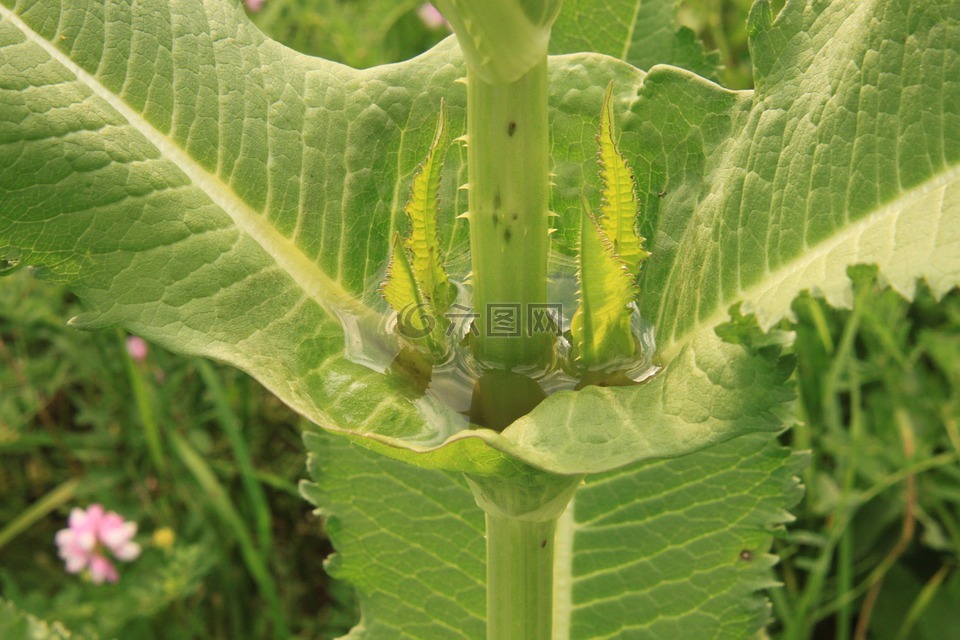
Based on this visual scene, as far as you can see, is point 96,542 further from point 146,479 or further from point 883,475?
point 883,475

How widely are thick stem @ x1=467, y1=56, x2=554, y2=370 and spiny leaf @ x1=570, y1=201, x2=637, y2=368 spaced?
1.2 inches

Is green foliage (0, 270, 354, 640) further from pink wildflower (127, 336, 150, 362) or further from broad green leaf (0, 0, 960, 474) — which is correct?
broad green leaf (0, 0, 960, 474)

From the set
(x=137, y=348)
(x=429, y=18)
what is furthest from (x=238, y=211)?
(x=429, y=18)

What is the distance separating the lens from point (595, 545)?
1.17 m

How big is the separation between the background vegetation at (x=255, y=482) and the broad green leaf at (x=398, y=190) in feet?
3.01

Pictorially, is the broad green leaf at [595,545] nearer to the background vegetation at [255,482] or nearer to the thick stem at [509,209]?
the thick stem at [509,209]

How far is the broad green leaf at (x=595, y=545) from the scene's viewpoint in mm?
1122

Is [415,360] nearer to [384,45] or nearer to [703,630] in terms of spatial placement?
[703,630]

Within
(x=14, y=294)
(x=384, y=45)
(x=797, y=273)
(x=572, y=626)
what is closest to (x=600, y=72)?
(x=797, y=273)

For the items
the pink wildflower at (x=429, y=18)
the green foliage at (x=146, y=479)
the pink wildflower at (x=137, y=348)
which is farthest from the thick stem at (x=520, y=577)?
the pink wildflower at (x=429, y=18)

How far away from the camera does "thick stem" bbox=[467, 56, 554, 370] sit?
665mm

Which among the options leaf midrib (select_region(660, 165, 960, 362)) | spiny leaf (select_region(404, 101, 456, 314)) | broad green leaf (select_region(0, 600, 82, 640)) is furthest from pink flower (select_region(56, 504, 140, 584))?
leaf midrib (select_region(660, 165, 960, 362))

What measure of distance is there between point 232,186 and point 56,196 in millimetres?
A: 136

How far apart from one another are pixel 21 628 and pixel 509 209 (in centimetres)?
78
